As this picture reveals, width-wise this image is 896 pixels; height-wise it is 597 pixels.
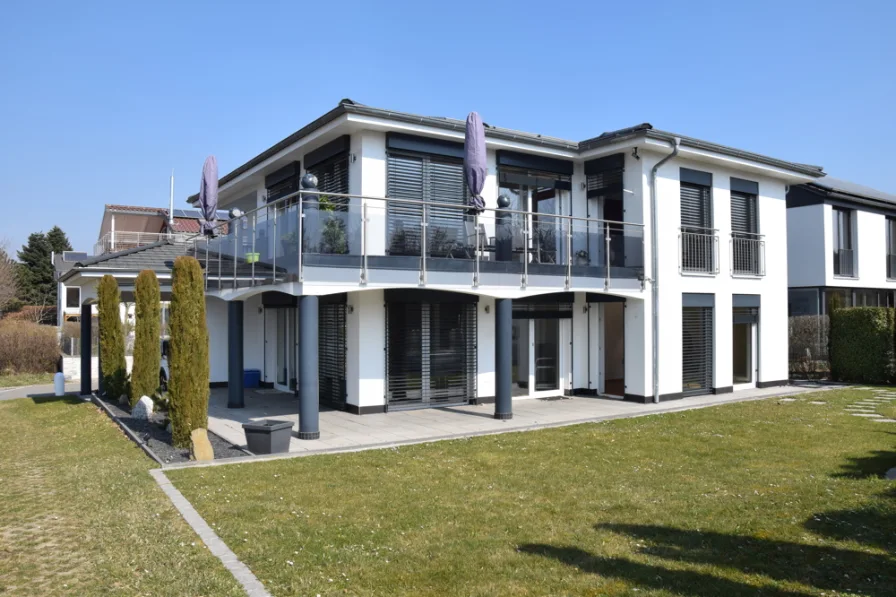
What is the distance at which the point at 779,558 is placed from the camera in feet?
18.4

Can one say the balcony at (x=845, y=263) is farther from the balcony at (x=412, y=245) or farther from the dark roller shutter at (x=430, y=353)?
the dark roller shutter at (x=430, y=353)

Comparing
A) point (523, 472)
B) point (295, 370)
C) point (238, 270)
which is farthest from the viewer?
point (295, 370)

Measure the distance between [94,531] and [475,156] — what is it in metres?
9.03

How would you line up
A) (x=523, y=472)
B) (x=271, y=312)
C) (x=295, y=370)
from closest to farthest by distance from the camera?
(x=523, y=472) → (x=295, y=370) → (x=271, y=312)

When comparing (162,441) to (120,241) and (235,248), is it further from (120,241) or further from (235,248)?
(120,241)

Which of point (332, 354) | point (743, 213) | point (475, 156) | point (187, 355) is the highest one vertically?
point (475, 156)

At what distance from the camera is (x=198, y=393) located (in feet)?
34.7

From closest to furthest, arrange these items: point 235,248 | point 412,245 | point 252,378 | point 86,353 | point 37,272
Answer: point 412,245
point 235,248
point 252,378
point 86,353
point 37,272

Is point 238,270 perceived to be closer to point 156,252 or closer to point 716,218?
point 156,252

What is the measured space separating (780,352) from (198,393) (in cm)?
1569

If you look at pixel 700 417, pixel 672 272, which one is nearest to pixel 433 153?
pixel 672 272

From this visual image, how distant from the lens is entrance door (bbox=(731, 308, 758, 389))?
18516mm

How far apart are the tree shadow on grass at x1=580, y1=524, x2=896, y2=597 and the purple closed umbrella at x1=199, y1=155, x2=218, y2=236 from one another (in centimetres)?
1394

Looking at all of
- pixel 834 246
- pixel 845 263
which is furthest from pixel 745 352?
pixel 845 263
